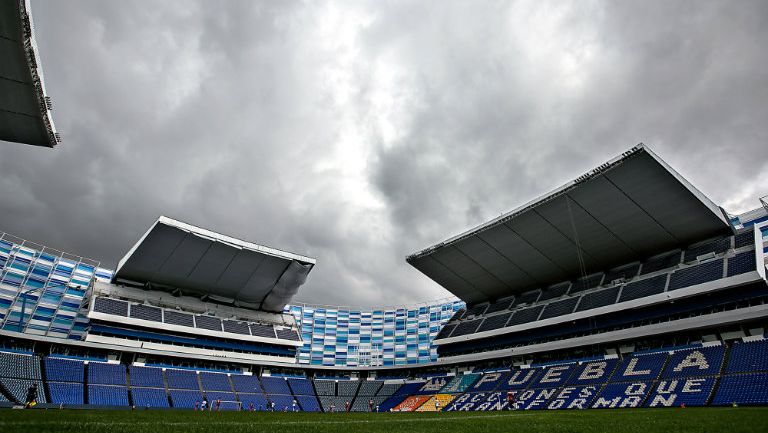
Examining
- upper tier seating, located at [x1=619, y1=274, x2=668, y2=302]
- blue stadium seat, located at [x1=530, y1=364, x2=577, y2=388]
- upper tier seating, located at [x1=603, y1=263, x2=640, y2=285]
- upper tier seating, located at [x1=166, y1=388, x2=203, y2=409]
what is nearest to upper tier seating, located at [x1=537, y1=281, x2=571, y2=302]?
upper tier seating, located at [x1=603, y1=263, x2=640, y2=285]

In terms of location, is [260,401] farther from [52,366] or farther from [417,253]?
[417,253]

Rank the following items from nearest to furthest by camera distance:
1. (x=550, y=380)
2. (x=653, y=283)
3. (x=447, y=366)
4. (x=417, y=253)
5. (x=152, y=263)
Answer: (x=653, y=283) → (x=550, y=380) → (x=152, y=263) → (x=417, y=253) → (x=447, y=366)

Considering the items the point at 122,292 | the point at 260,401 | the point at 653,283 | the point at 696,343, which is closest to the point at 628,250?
the point at 653,283

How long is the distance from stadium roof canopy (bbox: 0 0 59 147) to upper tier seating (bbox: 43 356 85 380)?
2991cm

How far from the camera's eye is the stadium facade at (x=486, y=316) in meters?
29.7

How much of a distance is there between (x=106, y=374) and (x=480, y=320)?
40214mm

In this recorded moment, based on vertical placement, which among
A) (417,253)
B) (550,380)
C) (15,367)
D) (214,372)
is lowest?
(15,367)

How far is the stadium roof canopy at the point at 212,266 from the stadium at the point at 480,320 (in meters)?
0.20

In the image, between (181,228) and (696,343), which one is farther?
(181,228)

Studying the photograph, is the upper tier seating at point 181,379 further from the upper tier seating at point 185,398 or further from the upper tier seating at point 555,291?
the upper tier seating at point 555,291

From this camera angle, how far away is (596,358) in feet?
123

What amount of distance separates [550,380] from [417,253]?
17900 millimetres

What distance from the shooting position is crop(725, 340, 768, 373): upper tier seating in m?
25.2

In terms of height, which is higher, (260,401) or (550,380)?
(550,380)
